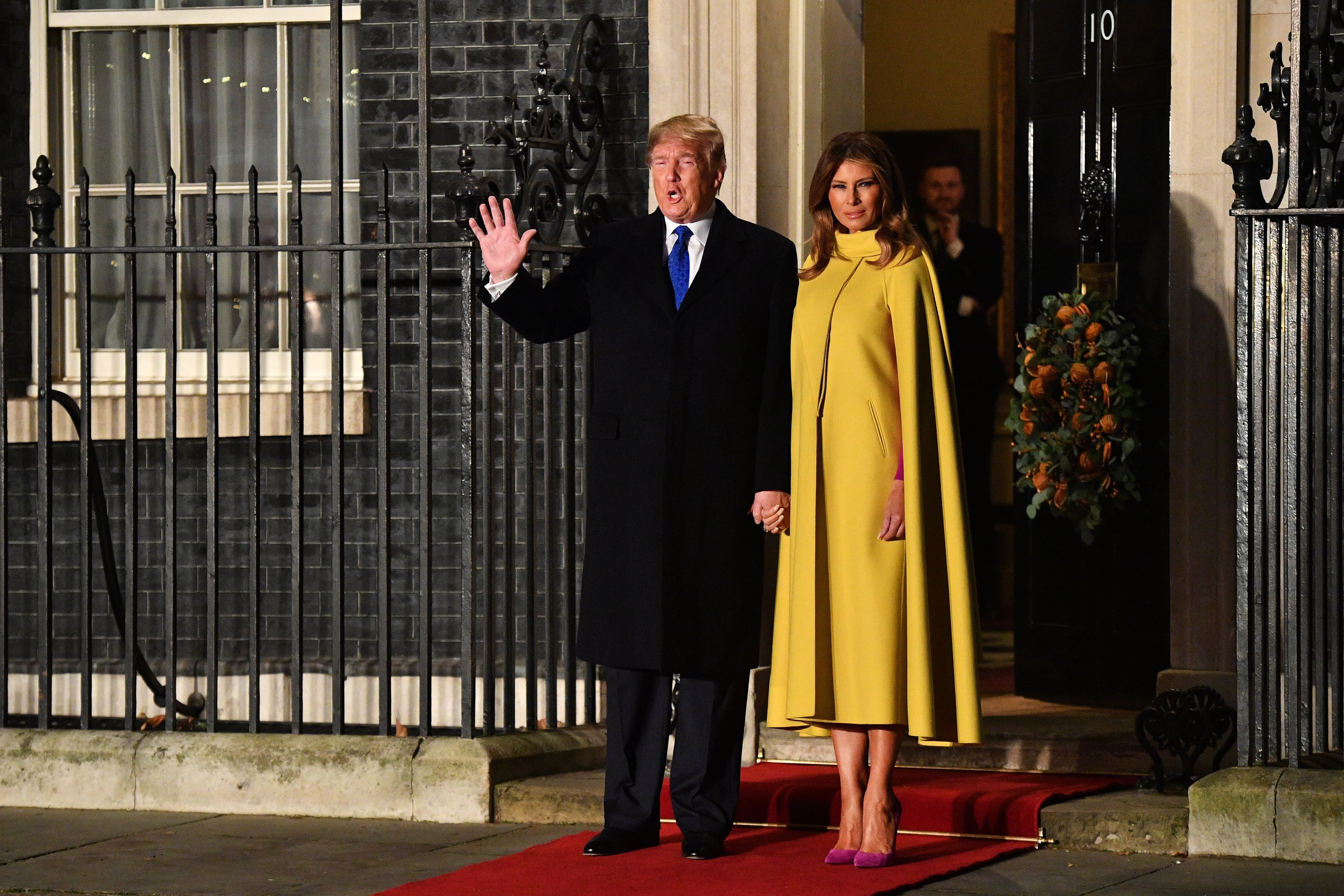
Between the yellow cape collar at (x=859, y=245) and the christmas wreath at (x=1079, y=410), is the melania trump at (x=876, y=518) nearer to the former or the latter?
the yellow cape collar at (x=859, y=245)

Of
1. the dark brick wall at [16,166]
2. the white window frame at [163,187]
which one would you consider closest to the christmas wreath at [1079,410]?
the white window frame at [163,187]

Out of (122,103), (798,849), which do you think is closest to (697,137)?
(798,849)

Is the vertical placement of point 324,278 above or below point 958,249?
below

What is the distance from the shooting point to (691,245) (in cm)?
530

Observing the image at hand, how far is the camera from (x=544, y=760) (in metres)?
6.14

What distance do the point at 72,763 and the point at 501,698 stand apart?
1964 mm

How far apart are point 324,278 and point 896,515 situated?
3.63 metres

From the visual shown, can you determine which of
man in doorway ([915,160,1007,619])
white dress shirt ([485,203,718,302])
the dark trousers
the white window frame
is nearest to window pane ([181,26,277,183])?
the white window frame

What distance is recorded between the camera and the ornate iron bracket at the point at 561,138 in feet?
22.2

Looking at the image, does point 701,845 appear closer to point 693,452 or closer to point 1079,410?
point 693,452

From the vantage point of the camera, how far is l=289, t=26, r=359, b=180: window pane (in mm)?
7770

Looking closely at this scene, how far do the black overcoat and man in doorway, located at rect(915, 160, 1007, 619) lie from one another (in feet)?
9.72

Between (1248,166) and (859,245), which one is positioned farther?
(1248,166)

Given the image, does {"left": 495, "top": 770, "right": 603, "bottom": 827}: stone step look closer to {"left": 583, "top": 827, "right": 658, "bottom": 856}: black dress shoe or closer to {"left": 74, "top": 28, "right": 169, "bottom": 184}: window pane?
{"left": 583, "top": 827, "right": 658, "bottom": 856}: black dress shoe
